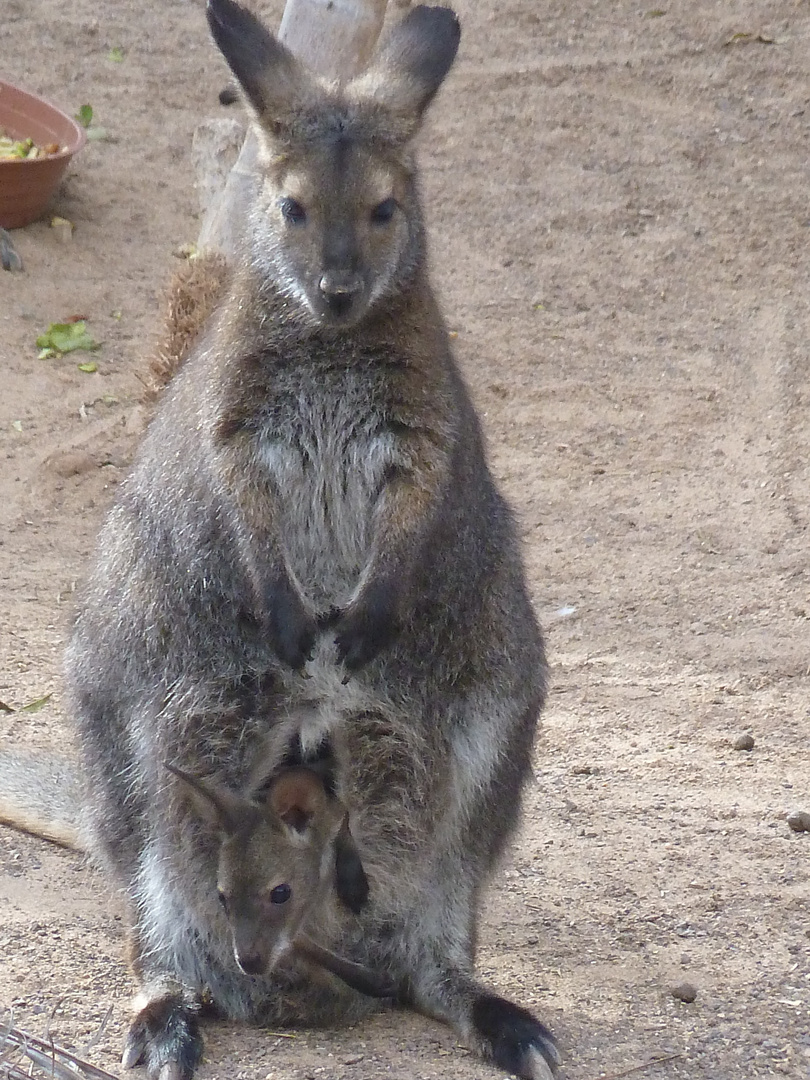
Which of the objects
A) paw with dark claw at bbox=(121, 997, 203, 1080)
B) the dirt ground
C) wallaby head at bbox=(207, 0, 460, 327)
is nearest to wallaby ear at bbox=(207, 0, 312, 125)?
wallaby head at bbox=(207, 0, 460, 327)

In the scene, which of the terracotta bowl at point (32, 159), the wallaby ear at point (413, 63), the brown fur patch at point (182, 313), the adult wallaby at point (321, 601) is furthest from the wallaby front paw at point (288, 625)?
the terracotta bowl at point (32, 159)

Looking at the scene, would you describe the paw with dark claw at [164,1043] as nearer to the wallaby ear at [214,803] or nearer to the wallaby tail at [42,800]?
the wallaby ear at [214,803]

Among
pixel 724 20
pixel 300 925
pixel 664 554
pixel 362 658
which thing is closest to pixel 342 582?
pixel 362 658

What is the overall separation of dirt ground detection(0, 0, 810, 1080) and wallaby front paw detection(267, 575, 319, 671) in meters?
0.94

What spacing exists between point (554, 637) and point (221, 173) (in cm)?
270

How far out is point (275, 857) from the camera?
365 cm

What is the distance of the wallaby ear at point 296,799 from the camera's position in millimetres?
3746

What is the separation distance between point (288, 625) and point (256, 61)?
1.43 meters

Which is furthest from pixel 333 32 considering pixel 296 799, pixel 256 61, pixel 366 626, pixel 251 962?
pixel 251 962

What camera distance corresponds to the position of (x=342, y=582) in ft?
13.3

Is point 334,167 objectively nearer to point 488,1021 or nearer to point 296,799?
point 296,799

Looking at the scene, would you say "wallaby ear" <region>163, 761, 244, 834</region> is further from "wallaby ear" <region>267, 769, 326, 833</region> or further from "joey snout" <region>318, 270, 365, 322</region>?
"joey snout" <region>318, 270, 365, 322</region>

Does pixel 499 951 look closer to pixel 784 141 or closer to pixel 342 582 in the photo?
pixel 342 582

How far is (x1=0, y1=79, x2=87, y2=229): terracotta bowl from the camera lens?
8.98 m
